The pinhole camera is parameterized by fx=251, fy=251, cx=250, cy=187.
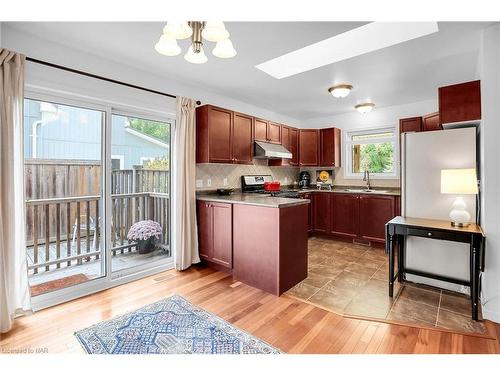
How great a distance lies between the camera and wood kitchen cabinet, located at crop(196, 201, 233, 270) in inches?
121

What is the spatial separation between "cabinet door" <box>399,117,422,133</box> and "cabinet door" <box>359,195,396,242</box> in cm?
118

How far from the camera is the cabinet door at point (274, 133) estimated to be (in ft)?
14.6

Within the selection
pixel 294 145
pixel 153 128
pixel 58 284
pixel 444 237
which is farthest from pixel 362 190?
pixel 58 284

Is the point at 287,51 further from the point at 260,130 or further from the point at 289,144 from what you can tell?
the point at 289,144

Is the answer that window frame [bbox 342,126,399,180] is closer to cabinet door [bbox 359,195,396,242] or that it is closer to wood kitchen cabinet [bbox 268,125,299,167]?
cabinet door [bbox 359,195,396,242]

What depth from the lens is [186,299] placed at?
250 centimetres

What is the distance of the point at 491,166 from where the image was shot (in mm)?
2152

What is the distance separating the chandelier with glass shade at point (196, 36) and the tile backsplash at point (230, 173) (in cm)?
208

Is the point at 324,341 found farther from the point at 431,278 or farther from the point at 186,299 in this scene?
the point at 431,278

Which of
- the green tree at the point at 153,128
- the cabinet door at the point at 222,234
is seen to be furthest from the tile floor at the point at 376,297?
the green tree at the point at 153,128

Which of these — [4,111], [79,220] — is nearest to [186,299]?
[79,220]

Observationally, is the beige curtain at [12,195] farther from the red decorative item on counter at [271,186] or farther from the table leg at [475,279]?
the table leg at [475,279]

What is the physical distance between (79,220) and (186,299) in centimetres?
177

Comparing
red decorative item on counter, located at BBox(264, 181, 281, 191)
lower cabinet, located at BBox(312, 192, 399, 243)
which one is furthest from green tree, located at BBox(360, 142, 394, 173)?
red decorative item on counter, located at BBox(264, 181, 281, 191)
